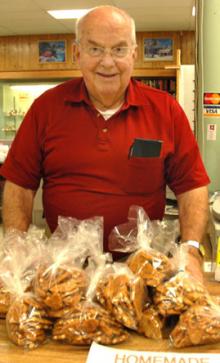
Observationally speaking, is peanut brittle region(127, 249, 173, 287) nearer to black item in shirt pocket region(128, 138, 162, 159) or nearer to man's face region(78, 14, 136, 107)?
black item in shirt pocket region(128, 138, 162, 159)

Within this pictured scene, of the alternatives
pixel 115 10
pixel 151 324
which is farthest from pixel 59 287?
pixel 115 10

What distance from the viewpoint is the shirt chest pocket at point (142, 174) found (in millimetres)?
Answer: 1691

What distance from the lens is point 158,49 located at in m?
8.24

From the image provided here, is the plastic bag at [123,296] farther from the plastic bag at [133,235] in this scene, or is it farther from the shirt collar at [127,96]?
the shirt collar at [127,96]

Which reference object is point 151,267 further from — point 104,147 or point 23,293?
point 104,147

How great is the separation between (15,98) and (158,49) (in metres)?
2.91

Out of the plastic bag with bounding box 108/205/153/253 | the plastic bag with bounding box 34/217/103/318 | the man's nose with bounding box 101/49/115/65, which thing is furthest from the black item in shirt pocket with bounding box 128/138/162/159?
the plastic bag with bounding box 34/217/103/318

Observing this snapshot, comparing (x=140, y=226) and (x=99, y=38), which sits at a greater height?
(x=99, y=38)

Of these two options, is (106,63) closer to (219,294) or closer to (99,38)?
(99,38)

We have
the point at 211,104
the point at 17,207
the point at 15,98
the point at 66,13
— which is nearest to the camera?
the point at 17,207

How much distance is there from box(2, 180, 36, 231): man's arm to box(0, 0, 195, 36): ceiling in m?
4.84

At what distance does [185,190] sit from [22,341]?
0.98m

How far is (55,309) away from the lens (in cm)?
95

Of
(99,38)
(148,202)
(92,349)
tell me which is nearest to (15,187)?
(148,202)
